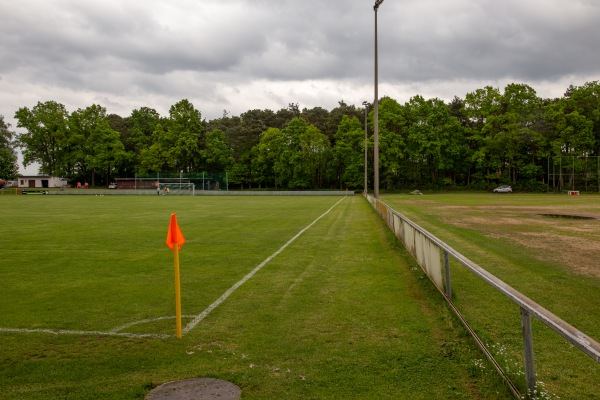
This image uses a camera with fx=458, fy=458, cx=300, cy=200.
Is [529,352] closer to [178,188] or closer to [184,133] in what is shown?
[178,188]

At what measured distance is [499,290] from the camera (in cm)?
460

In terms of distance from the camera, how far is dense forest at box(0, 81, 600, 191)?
7706 centimetres

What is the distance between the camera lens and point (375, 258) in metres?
12.1

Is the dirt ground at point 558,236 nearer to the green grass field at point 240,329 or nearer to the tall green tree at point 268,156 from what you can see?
the green grass field at point 240,329

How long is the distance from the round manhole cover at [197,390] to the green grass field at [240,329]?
11 centimetres

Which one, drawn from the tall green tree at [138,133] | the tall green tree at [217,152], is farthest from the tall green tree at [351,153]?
the tall green tree at [138,133]

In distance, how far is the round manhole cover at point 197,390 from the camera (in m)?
4.30

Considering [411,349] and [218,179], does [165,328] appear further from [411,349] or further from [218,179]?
[218,179]

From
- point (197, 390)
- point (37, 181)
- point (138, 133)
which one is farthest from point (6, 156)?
point (197, 390)

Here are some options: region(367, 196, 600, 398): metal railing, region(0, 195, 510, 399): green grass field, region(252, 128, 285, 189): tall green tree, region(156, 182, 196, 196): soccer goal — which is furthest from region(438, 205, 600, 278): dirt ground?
region(252, 128, 285, 189): tall green tree

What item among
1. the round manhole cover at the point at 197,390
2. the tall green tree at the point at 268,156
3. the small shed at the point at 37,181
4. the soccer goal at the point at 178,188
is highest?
the tall green tree at the point at 268,156

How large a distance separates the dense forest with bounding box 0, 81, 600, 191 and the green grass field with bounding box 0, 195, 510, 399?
7202 cm

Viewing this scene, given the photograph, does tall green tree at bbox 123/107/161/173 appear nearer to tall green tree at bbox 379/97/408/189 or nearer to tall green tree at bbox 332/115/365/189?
tall green tree at bbox 332/115/365/189

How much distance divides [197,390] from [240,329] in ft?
6.04
